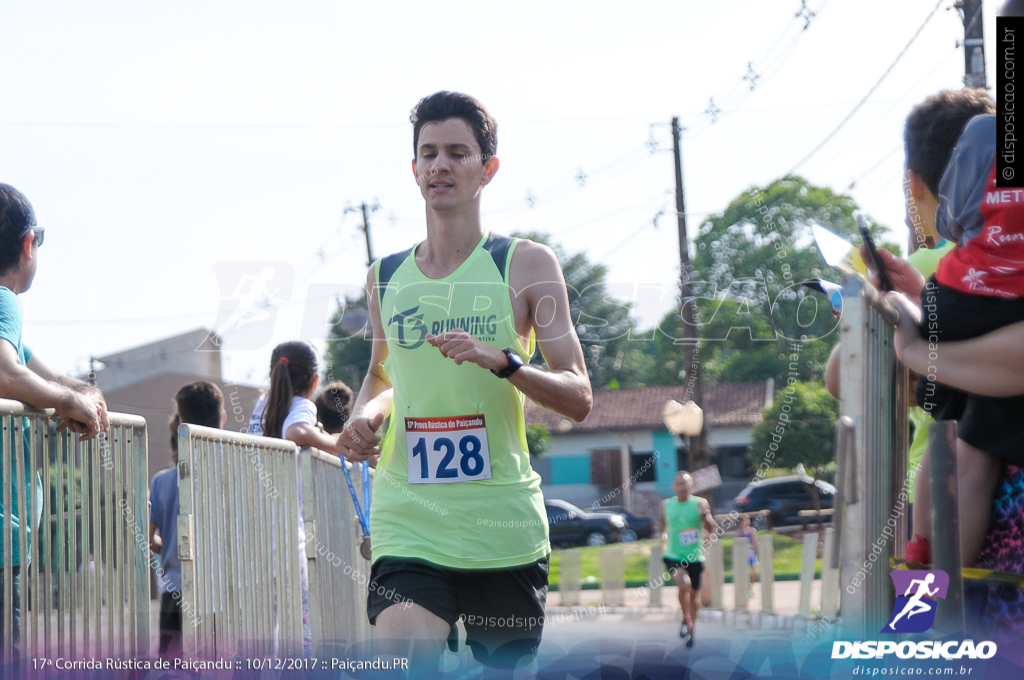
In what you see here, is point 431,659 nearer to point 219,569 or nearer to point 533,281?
point 533,281

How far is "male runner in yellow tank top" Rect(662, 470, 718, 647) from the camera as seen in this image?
37.4 feet

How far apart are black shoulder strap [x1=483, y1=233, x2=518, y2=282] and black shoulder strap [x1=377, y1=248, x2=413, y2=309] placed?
259mm

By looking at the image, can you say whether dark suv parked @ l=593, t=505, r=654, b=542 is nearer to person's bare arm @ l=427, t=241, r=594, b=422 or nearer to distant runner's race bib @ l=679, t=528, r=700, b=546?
distant runner's race bib @ l=679, t=528, r=700, b=546

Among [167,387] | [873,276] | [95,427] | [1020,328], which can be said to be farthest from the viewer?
[167,387]

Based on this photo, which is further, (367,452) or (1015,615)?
(367,452)

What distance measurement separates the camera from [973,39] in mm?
7289

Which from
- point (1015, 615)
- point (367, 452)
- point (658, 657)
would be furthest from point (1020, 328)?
point (367, 452)

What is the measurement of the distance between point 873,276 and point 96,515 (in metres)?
2.29

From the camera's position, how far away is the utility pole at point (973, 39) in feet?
23.9

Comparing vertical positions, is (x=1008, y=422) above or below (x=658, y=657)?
above

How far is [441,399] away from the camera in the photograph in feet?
9.05

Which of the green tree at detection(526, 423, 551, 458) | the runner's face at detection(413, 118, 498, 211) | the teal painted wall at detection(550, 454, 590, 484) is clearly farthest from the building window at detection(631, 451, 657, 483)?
the runner's face at detection(413, 118, 498, 211)

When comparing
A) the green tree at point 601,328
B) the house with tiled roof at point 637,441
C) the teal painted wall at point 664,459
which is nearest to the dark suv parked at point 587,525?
the house with tiled roof at point 637,441

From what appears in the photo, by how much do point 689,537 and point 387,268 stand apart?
9.07 m
